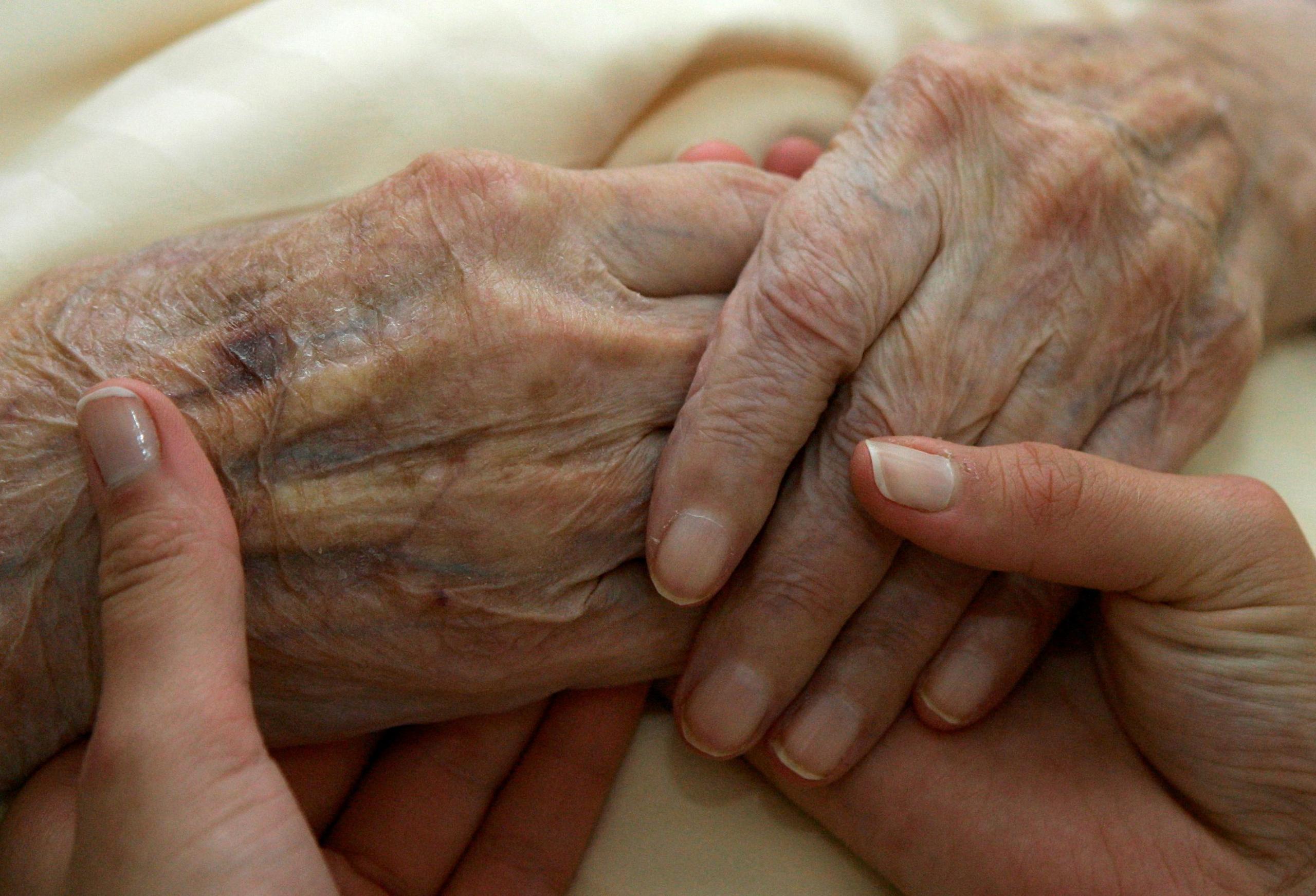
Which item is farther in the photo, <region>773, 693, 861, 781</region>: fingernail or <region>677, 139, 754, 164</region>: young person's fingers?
<region>677, 139, 754, 164</region>: young person's fingers

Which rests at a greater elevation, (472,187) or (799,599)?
(472,187)

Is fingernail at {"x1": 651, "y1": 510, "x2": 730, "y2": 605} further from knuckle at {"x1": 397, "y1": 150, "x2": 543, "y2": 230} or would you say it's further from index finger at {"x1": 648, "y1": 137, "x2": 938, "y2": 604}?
knuckle at {"x1": 397, "y1": 150, "x2": 543, "y2": 230}

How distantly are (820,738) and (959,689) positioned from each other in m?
0.15

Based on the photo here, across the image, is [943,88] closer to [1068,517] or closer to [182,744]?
[1068,517]

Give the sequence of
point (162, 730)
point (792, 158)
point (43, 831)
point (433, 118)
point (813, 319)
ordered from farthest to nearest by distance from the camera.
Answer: point (792, 158)
point (433, 118)
point (813, 319)
point (43, 831)
point (162, 730)

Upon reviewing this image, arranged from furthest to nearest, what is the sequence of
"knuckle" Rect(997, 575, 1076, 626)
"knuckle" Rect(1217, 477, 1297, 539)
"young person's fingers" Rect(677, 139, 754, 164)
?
"young person's fingers" Rect(677, 139, 754, 164), "knuckle" Rect(997, 575, 1076, 626), "knuckle" Rect(1217, 477, 1297, 539)

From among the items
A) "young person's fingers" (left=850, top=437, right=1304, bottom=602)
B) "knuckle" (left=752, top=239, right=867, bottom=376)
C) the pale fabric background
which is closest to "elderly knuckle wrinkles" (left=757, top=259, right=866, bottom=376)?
"knuckle" (left=752, top=239, right=867, bottom=376)

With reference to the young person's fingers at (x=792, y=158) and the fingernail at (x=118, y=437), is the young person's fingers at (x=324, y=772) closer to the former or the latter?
the fingernail at (x=118, y=437)

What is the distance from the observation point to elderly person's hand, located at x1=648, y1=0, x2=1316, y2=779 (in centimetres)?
94

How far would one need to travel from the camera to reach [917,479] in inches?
34.0

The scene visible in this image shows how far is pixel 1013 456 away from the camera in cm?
88

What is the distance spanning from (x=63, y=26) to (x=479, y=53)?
50 cm

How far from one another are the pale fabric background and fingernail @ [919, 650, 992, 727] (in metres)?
0.20

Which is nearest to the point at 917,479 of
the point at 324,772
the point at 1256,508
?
the point at 1256,508
